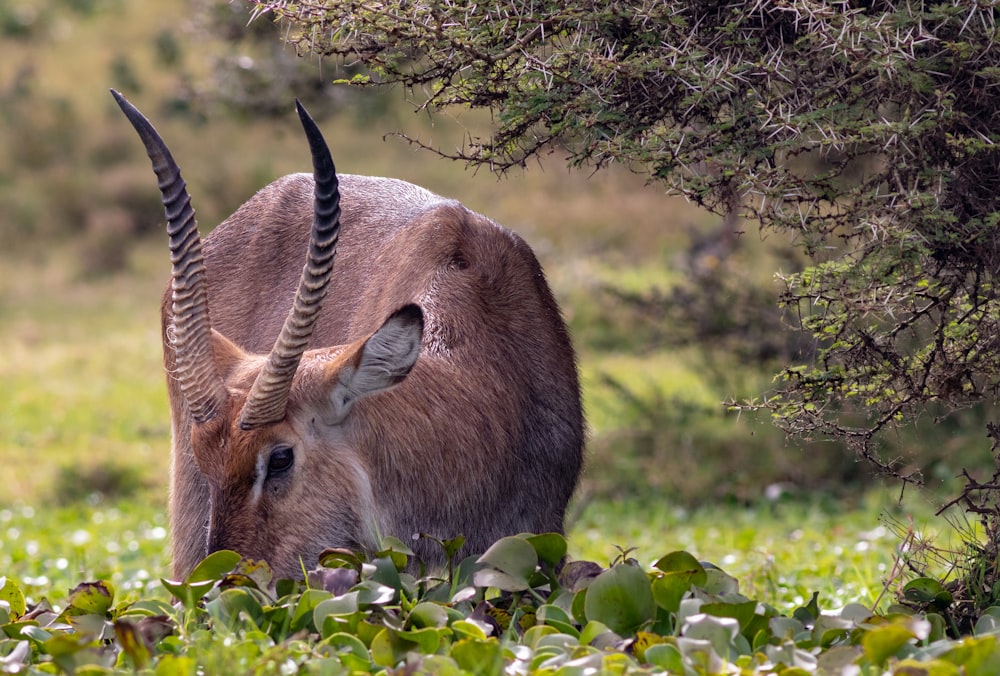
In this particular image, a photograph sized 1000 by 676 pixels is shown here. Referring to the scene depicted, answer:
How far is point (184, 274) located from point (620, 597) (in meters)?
1.66

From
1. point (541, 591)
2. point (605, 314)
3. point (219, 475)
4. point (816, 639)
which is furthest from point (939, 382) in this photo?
point (605, 314)

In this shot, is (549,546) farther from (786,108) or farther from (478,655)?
(786,108)

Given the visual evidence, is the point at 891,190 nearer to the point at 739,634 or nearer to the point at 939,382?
the point at 939,382

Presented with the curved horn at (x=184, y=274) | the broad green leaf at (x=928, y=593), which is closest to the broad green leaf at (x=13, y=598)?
the curved horn at (x=184, y=274)

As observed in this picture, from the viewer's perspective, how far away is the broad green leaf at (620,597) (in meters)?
3.05

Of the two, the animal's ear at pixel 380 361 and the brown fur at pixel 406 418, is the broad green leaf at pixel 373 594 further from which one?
the animal's ear at pixel 380 361

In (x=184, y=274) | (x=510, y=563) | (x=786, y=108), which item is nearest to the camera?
(x=510, y=563)

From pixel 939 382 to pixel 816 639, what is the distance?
1015mm

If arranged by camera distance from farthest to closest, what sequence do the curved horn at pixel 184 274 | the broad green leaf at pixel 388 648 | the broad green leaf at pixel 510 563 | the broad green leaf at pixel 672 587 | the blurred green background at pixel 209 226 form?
the blurred green background at pixel 209 226
the curved horn at pixel 184 274
the broad green leaf at pixel 510 563
the broad green leaf at pixel 672 587
the broad green leaf at pixel 388 648

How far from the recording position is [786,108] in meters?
3.34

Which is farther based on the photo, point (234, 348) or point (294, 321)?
point (234, 348)

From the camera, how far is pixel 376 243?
472 centimetres

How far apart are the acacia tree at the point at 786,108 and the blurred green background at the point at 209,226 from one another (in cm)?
20

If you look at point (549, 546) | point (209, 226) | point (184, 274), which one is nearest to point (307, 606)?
point (549, 546)
